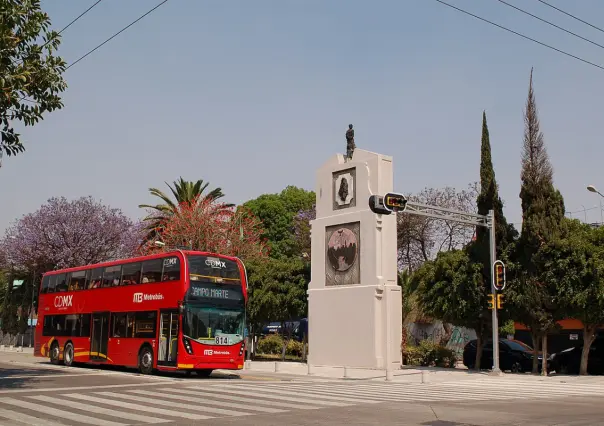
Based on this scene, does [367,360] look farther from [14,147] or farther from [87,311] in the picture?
[14,147]

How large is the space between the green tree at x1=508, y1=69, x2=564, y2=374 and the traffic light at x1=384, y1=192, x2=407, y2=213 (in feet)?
22.1

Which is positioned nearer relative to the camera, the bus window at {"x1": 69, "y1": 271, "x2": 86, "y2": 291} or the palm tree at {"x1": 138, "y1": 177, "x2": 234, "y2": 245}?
the bus window at {"x1": 69, "y1": 271, "x2": 86, "y2": 291}

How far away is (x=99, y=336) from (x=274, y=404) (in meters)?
13.8

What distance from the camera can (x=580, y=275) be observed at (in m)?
25.1

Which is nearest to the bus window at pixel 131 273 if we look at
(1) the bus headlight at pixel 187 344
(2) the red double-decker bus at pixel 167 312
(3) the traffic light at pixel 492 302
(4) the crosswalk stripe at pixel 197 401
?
(2) the red double-decker bus at pixel 167 312

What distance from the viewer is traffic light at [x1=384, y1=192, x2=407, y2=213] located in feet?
76.6

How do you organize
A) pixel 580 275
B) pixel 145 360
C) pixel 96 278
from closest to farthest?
pixel 145 360 < pixel 580 275 < pixel 96 278

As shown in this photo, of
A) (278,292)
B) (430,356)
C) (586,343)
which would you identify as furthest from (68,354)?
(586,343)

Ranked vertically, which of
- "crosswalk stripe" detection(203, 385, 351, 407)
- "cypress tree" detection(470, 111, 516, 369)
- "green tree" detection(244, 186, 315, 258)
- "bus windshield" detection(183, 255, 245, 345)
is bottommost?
"crosswalk stripe" detection(203, 385, 351, 407)

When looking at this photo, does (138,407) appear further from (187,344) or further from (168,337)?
(168,337)

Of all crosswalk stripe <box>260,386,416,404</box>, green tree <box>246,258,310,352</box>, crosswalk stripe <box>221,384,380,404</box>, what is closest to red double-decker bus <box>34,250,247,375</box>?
crosswalk stripe <box>221,384,380,404</box>

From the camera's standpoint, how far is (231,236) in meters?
44.9

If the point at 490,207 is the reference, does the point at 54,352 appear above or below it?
below

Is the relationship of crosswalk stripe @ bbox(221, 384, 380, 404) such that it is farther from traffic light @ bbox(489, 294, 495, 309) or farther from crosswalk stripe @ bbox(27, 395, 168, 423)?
traffic light @ bbox(489, 294, 495, 309)
